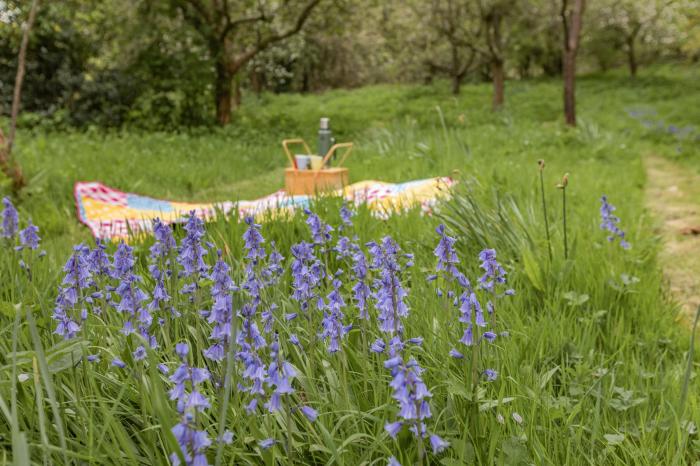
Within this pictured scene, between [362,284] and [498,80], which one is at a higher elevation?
[498,80]

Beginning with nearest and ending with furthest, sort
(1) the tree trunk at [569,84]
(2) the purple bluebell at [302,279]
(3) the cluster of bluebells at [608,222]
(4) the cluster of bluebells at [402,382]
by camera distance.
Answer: (4) the cluster of bluebells at [402,382], (2) the purple bluebell at [302,279], (3) the cluster of bluebells at [608,222], (1) the tree trunk at [569,84]

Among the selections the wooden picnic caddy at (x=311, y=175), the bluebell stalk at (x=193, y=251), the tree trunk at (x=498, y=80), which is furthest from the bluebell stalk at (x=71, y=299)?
the tree trunk at (x=498, y=80)

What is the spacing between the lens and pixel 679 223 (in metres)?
5.47

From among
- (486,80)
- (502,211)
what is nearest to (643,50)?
(486,80)

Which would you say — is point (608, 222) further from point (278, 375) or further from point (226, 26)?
point (226, 26)

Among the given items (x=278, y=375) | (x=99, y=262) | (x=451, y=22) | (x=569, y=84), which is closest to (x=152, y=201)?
(x=99, y=262)

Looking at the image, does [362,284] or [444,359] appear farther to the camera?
[444,359]

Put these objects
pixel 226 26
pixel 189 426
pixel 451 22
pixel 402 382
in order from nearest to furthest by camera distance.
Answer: pixel 189 426 < pixel 402 382 < pixel 226 26 < pixel 451 22

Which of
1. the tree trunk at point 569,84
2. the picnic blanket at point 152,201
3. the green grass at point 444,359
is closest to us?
the green grass at point 444,359

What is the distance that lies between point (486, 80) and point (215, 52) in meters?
23.3

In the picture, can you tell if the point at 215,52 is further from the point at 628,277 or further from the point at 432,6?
the point at 628,277

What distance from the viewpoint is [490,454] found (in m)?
1.49

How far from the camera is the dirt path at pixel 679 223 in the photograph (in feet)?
12.5

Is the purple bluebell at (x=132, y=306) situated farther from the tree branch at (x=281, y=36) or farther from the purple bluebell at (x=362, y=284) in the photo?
the tree branch at (x=281, y=36)
